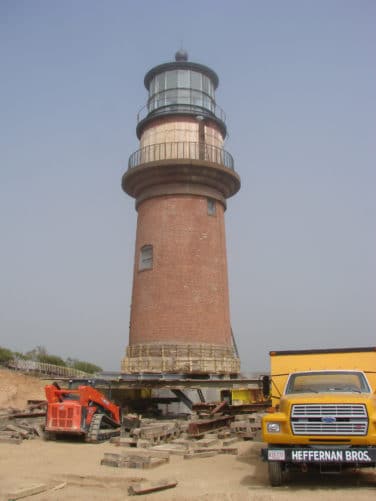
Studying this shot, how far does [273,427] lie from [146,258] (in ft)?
55.1

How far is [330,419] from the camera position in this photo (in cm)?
952

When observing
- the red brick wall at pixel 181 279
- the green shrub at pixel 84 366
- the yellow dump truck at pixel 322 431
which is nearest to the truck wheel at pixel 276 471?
the yellow dump truck at pixel 322 431

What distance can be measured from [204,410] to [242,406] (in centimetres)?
135

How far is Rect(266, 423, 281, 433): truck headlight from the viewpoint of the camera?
977 cm

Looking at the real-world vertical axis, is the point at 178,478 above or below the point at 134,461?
below

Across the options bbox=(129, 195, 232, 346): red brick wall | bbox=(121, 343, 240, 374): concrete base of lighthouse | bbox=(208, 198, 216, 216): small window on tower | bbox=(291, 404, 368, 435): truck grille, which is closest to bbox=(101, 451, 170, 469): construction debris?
bbox=(291, 404, 368, 435): truck grille

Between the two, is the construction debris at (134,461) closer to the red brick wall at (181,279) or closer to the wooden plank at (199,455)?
the wooden plank at (199,455)

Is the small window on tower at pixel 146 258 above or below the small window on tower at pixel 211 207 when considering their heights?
below

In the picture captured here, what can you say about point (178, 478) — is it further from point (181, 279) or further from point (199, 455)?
point (181, 279)

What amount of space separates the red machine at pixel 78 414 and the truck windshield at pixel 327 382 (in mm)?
7735

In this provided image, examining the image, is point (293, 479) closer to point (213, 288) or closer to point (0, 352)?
point (213, 288)

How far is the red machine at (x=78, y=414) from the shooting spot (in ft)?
54.3

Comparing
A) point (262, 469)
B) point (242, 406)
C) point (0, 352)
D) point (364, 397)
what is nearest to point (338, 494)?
point (364, 397)

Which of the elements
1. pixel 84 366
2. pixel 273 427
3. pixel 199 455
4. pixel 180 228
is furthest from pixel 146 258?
pixel 84 366
